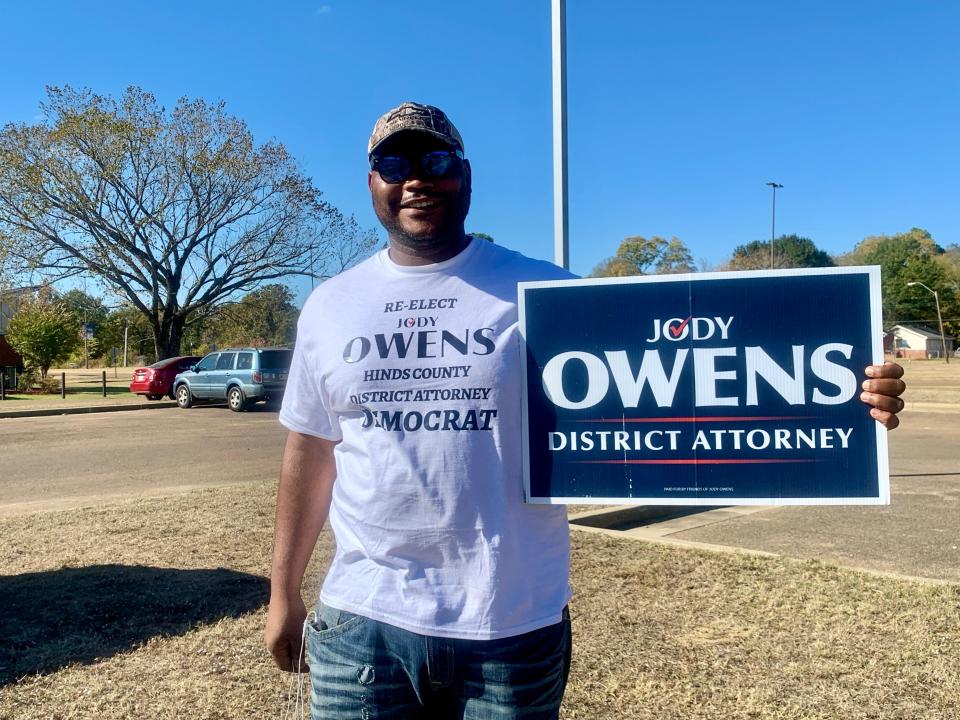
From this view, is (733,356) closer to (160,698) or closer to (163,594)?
(160,698)

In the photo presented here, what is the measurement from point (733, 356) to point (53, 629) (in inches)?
152

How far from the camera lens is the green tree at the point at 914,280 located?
262 feet

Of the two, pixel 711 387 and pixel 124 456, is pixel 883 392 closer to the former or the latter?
pixel 711 387

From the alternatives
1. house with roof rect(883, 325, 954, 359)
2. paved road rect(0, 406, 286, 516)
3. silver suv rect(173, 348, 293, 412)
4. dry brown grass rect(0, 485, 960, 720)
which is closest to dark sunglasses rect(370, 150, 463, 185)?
dry brown grass rect(0, 485, 960, 720)

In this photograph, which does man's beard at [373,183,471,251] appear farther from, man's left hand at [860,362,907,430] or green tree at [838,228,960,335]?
green tree at [838,228,960,335]

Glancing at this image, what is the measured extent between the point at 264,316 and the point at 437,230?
38926 mm

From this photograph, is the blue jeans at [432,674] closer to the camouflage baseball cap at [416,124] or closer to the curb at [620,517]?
the camouflage baseball cap at [416,124]

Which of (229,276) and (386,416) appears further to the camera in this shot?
(229,276)

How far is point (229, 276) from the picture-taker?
115 feet

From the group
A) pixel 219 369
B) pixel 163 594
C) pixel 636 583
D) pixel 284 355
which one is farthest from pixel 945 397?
pixel 163 594

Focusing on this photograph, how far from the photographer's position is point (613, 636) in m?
4.18

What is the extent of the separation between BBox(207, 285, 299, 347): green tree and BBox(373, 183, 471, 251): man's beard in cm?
3121

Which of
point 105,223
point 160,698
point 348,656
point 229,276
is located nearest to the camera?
point 348,656

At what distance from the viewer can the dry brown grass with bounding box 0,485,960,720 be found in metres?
3.47
